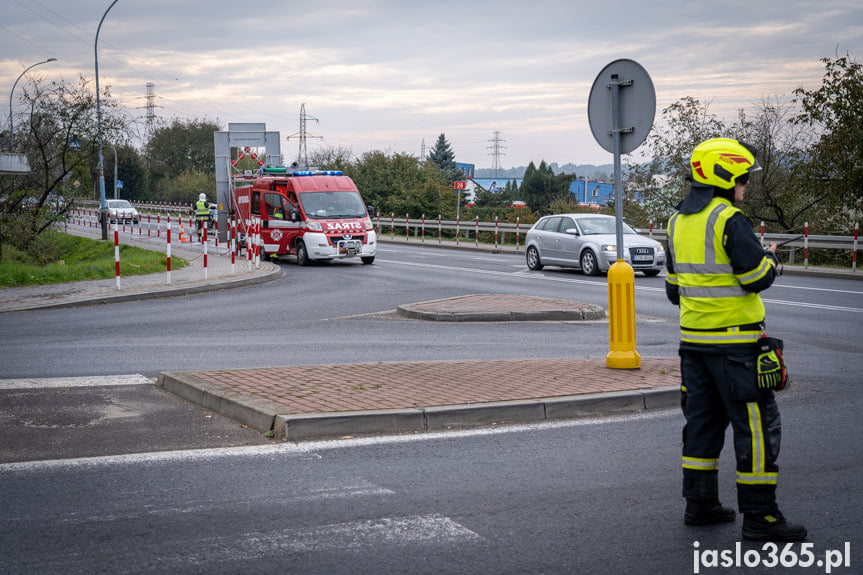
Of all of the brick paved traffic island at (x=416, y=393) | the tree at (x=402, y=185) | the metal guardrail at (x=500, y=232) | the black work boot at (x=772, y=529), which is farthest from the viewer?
the tree at (x=402, y=185)

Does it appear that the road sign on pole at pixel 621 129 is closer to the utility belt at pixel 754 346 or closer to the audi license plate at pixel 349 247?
the utility belt at pixel 754 346

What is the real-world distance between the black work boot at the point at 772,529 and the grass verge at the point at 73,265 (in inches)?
699

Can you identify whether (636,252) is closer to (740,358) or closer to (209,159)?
(740,358)

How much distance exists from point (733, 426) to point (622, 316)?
3893 millimetres

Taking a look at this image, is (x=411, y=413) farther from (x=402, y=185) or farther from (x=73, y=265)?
(x=402, y=185)

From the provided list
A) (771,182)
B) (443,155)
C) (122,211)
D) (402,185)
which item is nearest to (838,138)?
(771,182)

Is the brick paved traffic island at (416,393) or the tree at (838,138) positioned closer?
the brick paved traffic island at (416,393)

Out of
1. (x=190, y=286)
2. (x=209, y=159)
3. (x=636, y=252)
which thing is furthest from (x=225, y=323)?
(x=209, y=159)

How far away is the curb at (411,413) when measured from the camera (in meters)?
6.29

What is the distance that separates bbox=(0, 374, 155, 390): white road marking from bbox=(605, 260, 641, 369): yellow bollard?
14.4 feet

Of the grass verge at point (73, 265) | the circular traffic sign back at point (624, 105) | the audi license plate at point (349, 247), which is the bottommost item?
the grass verge at point (73, 265)

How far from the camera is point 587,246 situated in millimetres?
22375

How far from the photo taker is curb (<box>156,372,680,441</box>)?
20.6 feet

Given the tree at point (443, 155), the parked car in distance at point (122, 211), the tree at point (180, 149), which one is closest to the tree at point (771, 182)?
the parked car in distance at point (122, 211)
